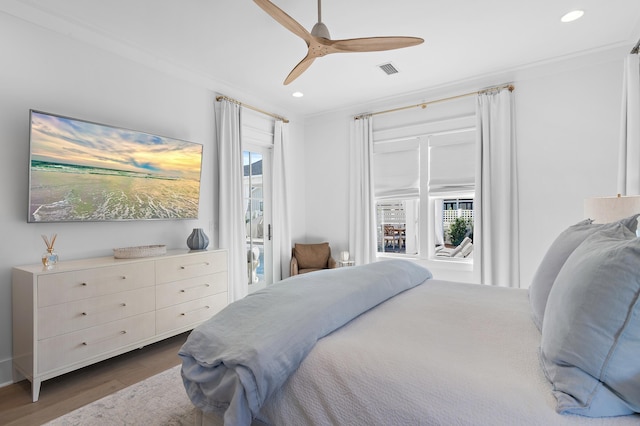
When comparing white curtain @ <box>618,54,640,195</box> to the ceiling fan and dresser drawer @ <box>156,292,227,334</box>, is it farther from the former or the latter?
dresser drawer @ <box>156,292,227,334</box>

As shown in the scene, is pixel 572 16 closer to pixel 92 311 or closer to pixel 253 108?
pixel 253 108

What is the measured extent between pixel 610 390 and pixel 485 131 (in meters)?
3.34

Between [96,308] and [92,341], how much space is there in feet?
0.78

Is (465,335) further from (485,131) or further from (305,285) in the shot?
(485,131)

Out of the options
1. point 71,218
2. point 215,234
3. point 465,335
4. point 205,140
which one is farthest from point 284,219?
point 465,335

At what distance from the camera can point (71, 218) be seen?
2.60 m

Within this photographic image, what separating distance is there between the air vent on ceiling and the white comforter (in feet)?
9.23

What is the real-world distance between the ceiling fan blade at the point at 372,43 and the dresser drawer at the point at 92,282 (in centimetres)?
228

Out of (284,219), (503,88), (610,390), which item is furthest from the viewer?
(284,219)

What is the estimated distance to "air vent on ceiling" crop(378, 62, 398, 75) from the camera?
3.45 meters

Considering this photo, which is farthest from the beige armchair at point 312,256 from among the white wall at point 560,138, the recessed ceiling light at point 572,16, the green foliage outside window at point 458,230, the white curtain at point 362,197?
the recessed ceiling light at point 572,16

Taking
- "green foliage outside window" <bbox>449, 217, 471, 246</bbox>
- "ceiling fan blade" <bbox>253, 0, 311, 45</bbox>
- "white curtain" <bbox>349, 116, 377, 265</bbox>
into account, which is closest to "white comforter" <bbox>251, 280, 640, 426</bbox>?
"ceiling fan blade" <bbox>253, 0, 311, 45</bbox>

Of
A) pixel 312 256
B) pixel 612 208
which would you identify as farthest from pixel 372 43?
pixel 312 256

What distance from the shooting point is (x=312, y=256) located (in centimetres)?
460
